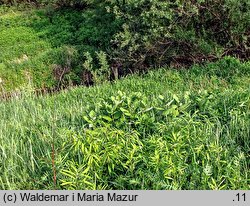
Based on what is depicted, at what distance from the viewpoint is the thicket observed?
30.2 ft

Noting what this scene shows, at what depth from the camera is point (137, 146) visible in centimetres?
343

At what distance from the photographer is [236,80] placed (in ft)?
25.1

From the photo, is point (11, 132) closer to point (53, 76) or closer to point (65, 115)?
point (65, 115)

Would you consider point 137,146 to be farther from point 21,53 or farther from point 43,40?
point 43,40

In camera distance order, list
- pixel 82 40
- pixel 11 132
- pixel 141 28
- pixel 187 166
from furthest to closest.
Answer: pixel 82 40
pixel 141 28
pixel 11 132
pixel 187 166

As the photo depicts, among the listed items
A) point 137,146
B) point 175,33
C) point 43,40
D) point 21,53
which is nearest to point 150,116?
point 137,146

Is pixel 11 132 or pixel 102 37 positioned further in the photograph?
pixel 102 37

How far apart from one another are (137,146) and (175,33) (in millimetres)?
6467

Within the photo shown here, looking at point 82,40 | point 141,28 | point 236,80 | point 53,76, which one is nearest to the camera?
point 236,80

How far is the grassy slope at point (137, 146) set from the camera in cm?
311

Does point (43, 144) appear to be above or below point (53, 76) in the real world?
above

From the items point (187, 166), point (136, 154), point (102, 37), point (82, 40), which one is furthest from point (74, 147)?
point (82, 40)

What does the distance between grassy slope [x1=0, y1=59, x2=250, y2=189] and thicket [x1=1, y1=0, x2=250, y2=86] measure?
4897 mm
